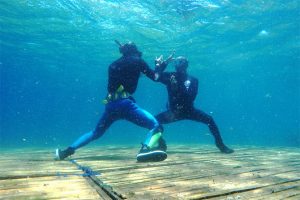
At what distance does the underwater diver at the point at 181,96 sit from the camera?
8789mm

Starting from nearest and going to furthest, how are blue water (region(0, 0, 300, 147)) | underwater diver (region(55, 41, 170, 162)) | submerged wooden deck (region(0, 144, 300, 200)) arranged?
submerged wooden deck (region(0, 144, 300, 200))
underwater diver (region(55, 41, 170, 162))
blue water (region(0, 0, 300, 147))

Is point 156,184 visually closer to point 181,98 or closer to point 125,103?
point 125,103

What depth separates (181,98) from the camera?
8820 mm

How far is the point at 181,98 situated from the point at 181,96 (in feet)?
0.21

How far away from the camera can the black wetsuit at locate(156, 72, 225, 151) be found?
28.8ft

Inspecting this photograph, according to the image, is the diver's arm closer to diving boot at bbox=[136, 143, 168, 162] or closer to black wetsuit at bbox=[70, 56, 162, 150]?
black wetsuit at bbox=[70, 56, 162, 150]

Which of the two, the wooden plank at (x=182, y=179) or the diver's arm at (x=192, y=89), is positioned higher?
the diver's arm at (x=192, y=89)

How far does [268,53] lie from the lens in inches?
1425

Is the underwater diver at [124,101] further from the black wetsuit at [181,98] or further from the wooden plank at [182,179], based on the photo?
the wooden plank at [182,179]

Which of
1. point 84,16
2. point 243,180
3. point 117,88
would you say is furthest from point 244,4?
point 243,180

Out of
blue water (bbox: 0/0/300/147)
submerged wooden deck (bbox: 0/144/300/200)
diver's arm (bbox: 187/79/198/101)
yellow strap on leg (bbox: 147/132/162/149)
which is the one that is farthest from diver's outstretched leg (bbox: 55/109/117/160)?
blue water (bbox: 0/0/300/147)

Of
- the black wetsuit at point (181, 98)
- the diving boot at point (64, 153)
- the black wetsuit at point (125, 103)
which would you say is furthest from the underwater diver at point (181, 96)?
the diving boot at point (64, 153)

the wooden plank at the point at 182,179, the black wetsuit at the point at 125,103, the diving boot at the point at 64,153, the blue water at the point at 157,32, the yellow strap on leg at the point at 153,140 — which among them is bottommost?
the wooden plank at the point at 182,179

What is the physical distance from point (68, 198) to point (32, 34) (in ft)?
95.0
